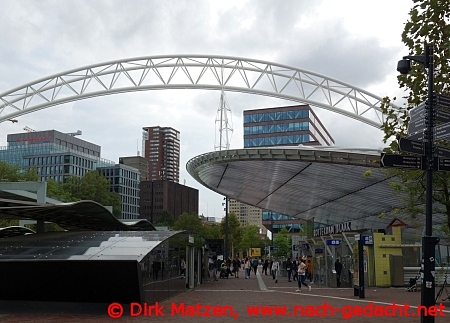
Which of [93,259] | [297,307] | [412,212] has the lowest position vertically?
[297,307]

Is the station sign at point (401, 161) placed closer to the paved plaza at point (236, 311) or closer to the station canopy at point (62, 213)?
the paved plaza at point (236, 311)

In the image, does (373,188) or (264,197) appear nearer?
(373,188)

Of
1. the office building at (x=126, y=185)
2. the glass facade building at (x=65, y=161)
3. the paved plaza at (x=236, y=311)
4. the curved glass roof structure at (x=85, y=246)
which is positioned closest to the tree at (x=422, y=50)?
the paved plaza at (x=236, y=311)

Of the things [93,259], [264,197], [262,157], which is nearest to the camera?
[93,259]

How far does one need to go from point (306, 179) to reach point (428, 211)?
28835 mm

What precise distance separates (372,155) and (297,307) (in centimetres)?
1195

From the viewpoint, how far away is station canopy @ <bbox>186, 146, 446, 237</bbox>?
2988 cm

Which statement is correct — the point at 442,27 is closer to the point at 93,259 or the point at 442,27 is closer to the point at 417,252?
the point at 93,259

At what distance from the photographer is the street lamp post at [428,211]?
10.2 metres

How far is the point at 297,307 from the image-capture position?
59.6 ft

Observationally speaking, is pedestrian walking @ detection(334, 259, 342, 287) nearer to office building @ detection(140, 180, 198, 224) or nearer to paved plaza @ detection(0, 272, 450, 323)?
paved plaza @ detection(0, 272, 450, 323)

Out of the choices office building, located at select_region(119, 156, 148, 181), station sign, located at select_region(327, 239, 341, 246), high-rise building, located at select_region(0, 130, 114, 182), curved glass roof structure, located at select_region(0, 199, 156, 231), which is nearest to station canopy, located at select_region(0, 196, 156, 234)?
curved glass roof structure, located at select_region(0, 199, 156, 231)

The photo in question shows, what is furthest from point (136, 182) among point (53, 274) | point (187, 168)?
point (53, 274)

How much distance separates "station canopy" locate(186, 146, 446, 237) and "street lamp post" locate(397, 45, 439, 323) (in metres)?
10.7
